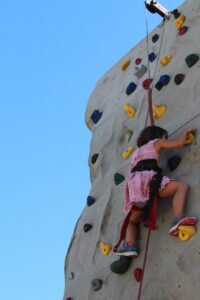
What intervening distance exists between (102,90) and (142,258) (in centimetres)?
224

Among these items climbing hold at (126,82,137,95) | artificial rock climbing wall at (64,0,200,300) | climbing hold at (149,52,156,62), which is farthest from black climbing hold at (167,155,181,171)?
climbing hold at (149,52,156,62)

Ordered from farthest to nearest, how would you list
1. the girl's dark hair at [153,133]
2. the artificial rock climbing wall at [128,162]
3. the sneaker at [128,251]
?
the girl's dark hair at [153,133] → the sneaker at [128,251] → the artificial rock climbing wall at [128,162]

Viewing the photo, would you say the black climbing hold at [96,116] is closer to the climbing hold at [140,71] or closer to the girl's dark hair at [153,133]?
the climbing hold at [140,71]

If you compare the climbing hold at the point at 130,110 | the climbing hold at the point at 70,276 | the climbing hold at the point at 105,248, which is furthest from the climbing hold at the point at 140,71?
the climbing hold at the point at 70,276

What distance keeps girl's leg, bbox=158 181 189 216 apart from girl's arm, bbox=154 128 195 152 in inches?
10.2

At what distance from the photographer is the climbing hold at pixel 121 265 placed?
3.69 m

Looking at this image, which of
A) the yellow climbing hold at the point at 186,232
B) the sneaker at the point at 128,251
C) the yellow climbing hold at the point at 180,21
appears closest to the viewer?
the yellow climbing hold at the point at 186,232

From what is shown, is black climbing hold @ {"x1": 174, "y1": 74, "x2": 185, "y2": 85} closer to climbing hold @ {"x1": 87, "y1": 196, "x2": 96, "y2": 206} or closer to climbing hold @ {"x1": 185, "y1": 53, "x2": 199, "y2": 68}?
climbing hold @ {"x1": 185, "y1": 53, "x2": 199, "y2": 68}

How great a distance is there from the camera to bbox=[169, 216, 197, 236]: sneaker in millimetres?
3330

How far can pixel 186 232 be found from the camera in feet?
10.9

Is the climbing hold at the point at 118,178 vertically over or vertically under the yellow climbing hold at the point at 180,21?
under

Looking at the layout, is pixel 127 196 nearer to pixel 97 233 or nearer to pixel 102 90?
pixel 97 233

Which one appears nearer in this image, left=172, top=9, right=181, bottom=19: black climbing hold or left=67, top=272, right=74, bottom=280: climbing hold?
left=67, top=272, right=74, bottom=280: climbing hold

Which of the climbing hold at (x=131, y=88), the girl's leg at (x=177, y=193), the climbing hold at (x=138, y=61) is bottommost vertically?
the girl's leg at (x=177, y=193)
